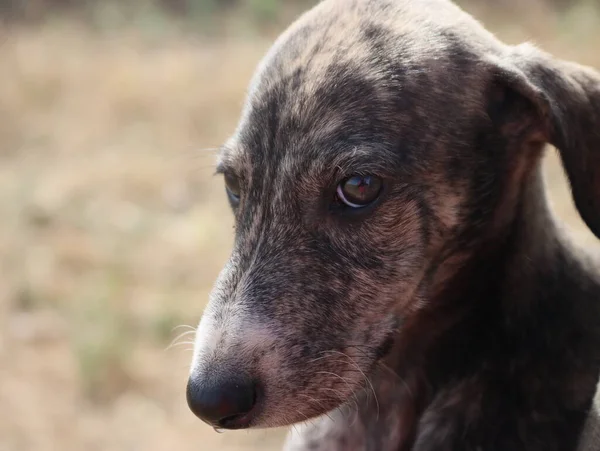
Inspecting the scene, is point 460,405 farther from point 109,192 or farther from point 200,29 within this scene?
point 200,29

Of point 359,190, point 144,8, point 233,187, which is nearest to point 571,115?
point 359,190

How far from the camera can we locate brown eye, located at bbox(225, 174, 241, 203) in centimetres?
258

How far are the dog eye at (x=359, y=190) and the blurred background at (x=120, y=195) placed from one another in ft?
3.22

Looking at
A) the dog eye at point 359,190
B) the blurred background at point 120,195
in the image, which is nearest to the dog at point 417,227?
the dog eye at point 359,190

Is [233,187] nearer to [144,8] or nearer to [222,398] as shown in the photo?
[222,398]

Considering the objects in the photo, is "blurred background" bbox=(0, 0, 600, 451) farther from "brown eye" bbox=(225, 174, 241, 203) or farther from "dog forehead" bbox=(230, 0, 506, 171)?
"dog forehead" bbox=(230, 0, 506, 171)

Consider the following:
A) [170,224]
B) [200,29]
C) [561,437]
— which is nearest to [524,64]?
[561,437]

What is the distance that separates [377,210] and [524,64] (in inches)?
26.1

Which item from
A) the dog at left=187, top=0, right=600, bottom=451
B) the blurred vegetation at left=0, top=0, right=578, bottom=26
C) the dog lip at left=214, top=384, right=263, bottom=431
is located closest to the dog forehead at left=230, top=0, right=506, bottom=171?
the dog at left=187, top=0, right=600, bottom=451

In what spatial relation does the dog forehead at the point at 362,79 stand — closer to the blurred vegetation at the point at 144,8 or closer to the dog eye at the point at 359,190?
the dog eye at the point at 359,190

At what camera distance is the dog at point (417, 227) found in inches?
90.2

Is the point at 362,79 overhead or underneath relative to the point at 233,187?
overhead

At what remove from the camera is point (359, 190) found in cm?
234

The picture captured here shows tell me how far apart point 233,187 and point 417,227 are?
63 cm
